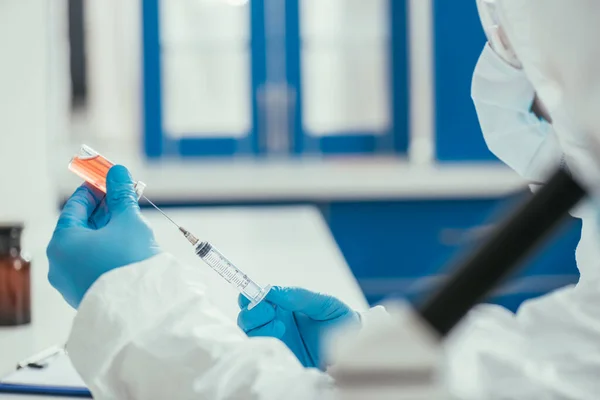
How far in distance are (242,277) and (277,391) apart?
376mm

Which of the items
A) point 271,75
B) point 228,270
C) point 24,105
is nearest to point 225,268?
point 228,270

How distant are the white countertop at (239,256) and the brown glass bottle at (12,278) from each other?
0.07ft

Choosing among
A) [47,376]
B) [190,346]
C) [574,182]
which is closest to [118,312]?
[190,346]

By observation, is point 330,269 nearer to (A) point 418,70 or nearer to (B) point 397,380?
(B) point 397,380

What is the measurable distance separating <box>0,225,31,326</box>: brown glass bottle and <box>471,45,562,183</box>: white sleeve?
72 cm

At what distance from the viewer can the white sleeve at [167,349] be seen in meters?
0.57

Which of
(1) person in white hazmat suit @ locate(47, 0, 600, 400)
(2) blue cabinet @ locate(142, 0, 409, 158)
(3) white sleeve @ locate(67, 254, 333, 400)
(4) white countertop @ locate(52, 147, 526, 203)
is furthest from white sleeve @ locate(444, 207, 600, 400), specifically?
(2) blue cabinet @ locate(142, 0, 409, 158)

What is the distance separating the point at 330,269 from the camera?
4.96 ft

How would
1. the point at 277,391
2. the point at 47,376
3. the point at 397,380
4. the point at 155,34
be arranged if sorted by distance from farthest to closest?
1. the point at 155,34
2. the point at 47,376
3. the point at 277,391
4. the point at 397,380

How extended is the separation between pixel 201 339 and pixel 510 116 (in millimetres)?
611

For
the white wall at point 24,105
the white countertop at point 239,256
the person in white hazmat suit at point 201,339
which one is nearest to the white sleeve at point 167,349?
the person in white hazmat suit at point 201,339

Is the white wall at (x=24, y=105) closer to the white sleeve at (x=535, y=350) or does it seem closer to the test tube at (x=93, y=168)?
the test tube at (x=93, y=168)

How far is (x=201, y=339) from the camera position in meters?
0.60

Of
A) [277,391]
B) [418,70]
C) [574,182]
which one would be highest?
[418,70]
